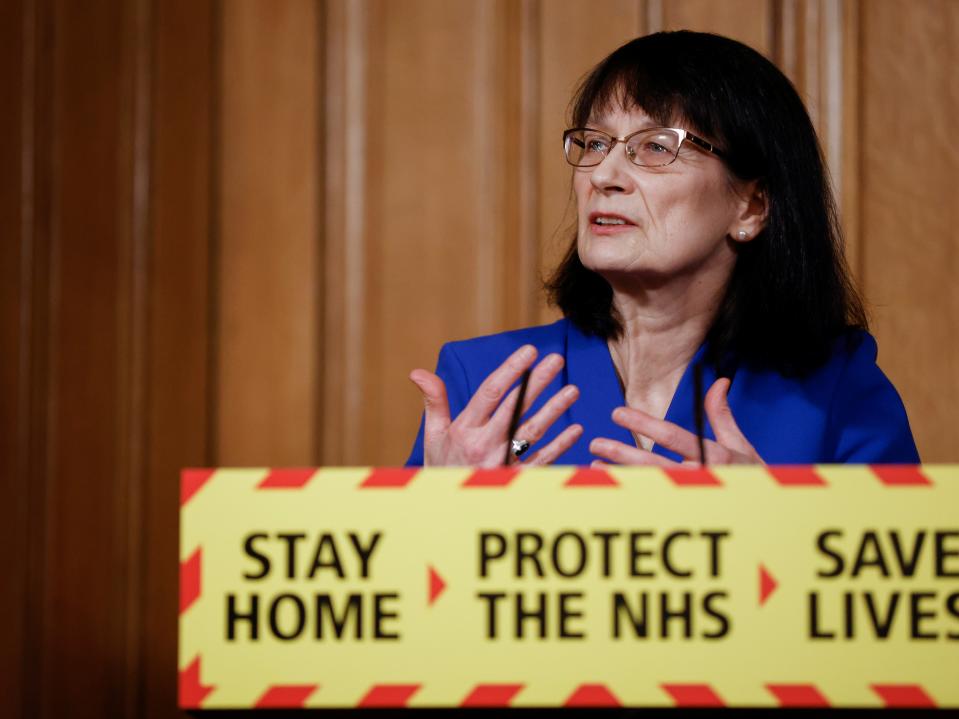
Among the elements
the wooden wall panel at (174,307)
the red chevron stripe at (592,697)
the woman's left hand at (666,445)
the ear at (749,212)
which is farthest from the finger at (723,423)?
the wooden wall panel at (174,307)

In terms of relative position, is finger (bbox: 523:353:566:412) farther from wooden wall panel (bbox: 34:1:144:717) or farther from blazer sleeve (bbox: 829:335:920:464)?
wooden wall panel (bbox: 34:1:144:717)

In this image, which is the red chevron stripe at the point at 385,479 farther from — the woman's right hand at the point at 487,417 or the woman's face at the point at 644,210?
the woman's face at the point at 644,210

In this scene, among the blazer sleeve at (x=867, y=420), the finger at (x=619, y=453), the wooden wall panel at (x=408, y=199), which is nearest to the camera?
the finger at (x=619, y=453)

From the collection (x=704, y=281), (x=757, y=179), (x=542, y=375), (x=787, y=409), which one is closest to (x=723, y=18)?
(x=757, y=179)

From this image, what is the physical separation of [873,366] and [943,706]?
2.71 ft

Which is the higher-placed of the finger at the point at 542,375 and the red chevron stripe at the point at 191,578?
the finger at the point at 542,375

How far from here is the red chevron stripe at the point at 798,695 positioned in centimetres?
62

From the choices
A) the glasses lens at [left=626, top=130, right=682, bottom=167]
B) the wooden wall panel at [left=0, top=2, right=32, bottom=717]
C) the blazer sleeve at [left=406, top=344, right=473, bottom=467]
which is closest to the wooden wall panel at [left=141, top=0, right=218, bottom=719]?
the wooden wall panel at [left=0, top=2, right=32, bottom=717]

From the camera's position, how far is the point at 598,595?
0.63 metres

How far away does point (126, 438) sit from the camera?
2.02m

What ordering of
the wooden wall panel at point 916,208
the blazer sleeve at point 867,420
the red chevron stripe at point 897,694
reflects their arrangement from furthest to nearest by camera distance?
1. the wooden wall panel at point 916,208
2. the blazer sleeve at point 867,420
3. the red chevron stripe at point 897,694

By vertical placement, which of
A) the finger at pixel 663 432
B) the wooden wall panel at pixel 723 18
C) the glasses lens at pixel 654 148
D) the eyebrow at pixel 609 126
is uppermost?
the wooden wall panel at pixel 723 18

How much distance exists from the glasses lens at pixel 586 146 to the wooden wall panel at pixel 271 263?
705mm

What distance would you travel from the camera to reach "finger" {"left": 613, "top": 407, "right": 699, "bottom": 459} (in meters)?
0.90
